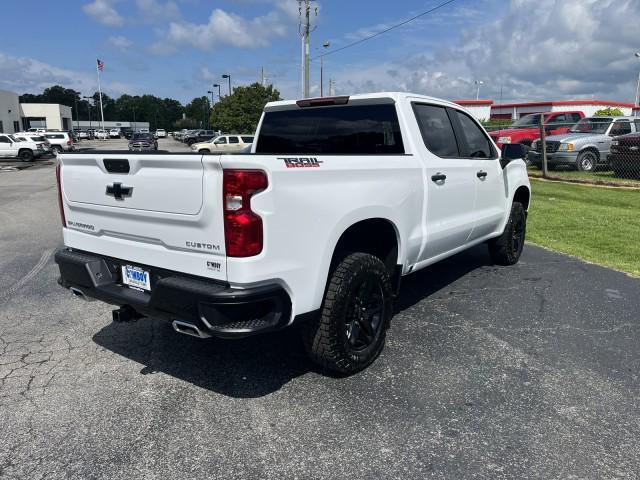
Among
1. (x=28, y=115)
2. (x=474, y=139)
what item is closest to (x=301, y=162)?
(x=474, y=139)

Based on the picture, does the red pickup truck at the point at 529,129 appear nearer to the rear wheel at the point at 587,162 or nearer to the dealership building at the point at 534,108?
the rear wheel at the point at 587,162

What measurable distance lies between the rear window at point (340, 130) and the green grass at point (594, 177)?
12.0 metres

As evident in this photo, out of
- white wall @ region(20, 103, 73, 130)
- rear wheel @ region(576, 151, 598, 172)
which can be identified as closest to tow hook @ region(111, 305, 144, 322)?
rear wheel @ region(576, 151, 598, 172)

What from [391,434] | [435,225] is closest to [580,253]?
[435,225]

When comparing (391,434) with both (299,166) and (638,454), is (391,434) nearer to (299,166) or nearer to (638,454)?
(638,454)

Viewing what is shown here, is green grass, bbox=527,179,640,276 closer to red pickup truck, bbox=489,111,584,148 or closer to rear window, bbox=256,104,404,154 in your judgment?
rear window, bbox=256,104,404,154

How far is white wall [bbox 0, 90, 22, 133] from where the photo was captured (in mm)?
65875

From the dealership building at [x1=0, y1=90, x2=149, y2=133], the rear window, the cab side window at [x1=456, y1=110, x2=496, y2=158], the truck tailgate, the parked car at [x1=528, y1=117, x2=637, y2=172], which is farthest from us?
the dealership building at [x1=0, y1=90, x2=149, y2=133]

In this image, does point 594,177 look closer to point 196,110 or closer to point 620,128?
point 620,128

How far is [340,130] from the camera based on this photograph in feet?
15.1

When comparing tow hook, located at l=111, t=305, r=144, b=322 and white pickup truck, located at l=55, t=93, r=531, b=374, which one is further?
tow hook, located at l=111, t=305, r=144, b=322

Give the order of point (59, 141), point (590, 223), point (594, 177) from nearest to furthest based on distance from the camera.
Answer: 1. point (590, 223)
2. point (594, 177)
3. point (59, 141)

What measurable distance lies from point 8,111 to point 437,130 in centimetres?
7778

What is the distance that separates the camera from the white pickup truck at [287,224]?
281cm
